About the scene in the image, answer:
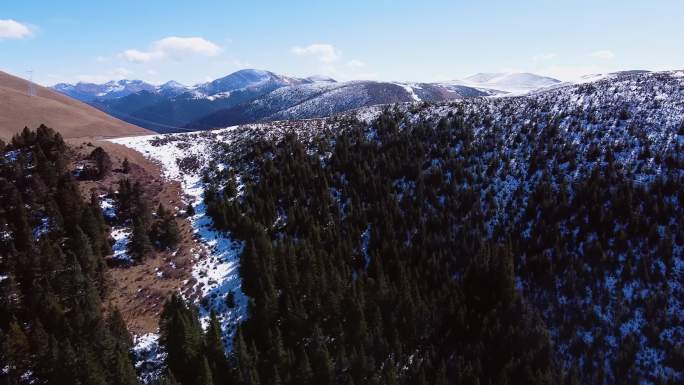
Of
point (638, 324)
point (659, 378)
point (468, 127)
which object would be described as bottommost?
point (659, 378)

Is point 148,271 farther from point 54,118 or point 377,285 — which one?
point 54,118

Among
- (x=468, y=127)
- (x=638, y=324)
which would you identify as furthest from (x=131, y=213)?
(x=638, y=324)

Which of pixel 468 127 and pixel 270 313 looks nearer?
pixel 270 313

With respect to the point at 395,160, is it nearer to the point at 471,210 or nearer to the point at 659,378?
the point at 471,210

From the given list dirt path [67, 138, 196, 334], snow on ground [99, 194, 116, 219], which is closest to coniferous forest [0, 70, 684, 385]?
snow on ground [99, 194, 116, 219]

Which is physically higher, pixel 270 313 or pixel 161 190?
pixel 161 190

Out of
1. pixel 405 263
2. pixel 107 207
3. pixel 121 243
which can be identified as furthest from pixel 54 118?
pixel 405 263

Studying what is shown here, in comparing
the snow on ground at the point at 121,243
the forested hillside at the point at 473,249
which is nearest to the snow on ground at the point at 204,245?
the forested hillside at the point at 473,249

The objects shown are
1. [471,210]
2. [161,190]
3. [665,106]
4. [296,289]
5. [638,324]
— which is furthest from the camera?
[161,190]

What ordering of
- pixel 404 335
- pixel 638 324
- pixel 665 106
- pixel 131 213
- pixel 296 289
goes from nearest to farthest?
pixel 638 324 → pixel 404 335 → pixel 296 289 → pixel 131 213 → pixel 665 106
